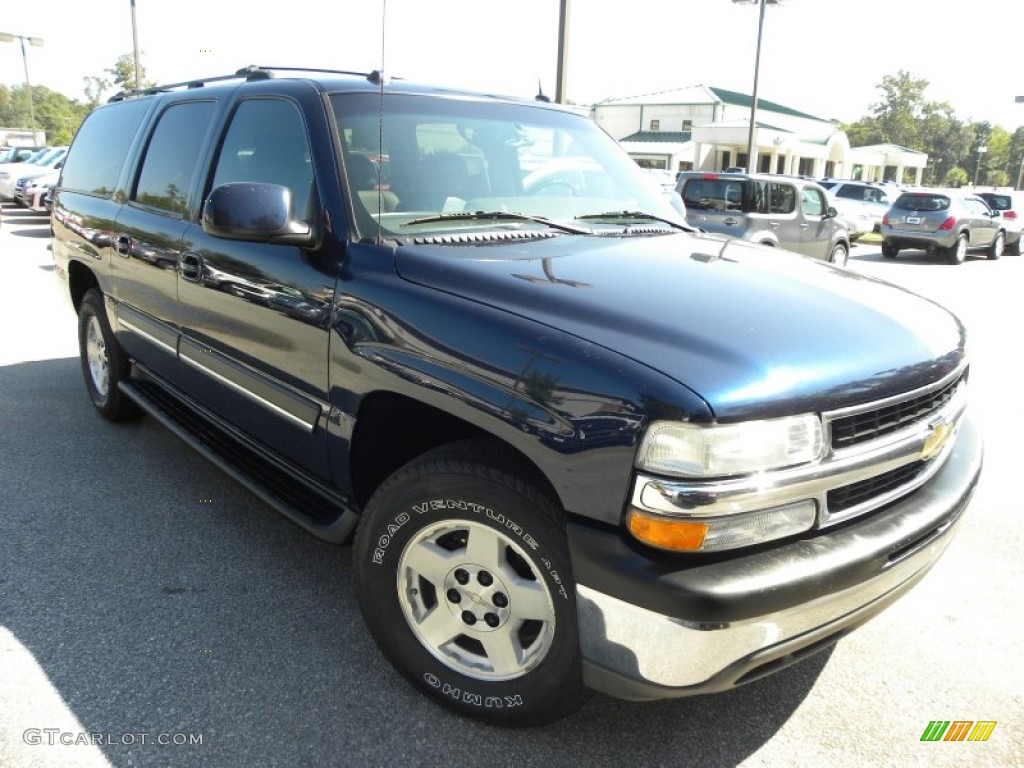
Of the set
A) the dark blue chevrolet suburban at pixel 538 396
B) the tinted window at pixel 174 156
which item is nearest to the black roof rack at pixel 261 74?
the dark blue chevrolet suburban at pixel 538 396

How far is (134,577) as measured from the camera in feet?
10.7

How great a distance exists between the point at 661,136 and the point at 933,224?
43.8 metres

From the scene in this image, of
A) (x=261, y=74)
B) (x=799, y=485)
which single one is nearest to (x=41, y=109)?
(x=261, y=74)

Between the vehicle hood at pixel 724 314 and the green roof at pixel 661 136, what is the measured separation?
57.9 m

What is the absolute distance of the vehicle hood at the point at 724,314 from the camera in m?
2.02

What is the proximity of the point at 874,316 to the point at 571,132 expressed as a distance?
Answer: 1750 millimetres

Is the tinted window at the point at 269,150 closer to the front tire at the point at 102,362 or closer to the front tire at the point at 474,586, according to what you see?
the front tire at the point at 474,586

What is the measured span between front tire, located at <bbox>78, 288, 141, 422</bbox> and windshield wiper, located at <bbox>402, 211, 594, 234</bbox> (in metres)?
2.63

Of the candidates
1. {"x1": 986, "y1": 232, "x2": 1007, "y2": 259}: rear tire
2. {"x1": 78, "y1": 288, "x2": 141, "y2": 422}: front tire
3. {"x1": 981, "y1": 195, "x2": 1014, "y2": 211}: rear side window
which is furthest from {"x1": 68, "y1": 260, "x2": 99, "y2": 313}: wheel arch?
{"x1": 981, "y1": 195, "x2": 1014, "y2": 211}: rear side window

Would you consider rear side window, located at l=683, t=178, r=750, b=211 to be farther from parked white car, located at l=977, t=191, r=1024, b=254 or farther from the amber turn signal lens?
parked white car, located at l=977, t=191, r=1024, b=254

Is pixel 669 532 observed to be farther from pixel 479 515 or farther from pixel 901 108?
pixel 901 108

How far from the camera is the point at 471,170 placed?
312 cm

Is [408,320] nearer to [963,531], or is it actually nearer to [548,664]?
[548,664]

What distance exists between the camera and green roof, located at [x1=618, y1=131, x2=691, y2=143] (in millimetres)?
58209
